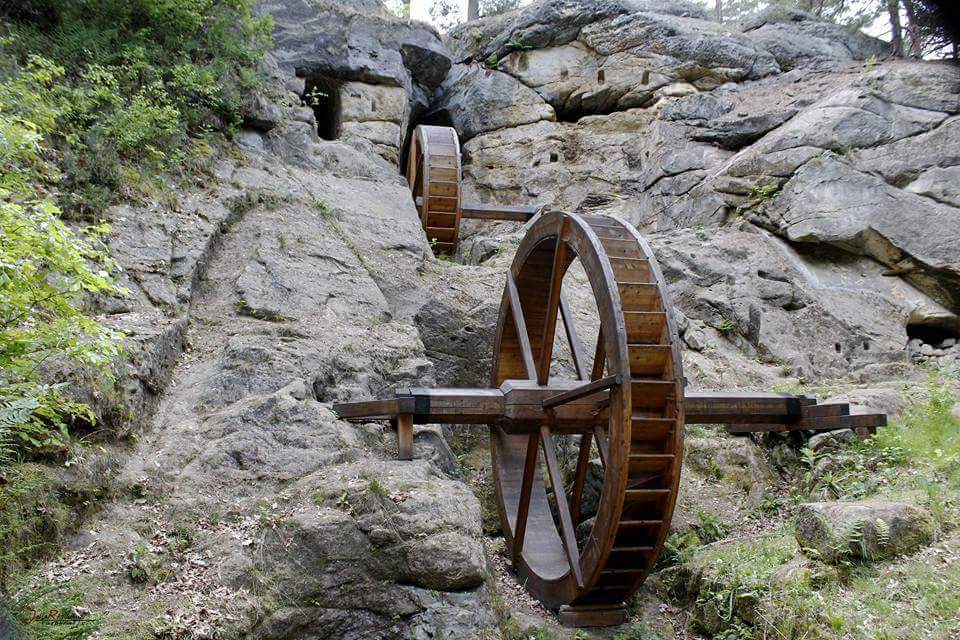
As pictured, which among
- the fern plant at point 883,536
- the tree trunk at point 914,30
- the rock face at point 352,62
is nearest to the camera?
the fern plant at point 883,536

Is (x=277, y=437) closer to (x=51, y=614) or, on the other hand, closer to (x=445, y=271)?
(x=51, y=614)

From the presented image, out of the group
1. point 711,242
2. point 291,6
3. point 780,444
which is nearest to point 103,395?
point 780,444

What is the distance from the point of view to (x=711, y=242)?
13109mm

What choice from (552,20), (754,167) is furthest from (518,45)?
(754,167)

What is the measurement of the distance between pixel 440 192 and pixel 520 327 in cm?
712

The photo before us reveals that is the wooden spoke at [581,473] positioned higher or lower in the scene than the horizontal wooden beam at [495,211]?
lower

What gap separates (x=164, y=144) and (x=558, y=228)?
6019 mm

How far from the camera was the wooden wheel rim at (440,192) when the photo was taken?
1480 centimetres

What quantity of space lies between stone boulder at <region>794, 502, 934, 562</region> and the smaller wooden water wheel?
32.6ft

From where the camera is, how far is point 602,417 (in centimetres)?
727

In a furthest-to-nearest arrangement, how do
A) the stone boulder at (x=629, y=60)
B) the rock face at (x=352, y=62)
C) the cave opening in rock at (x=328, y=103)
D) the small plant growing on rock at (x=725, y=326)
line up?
the stone boulder at (x=629, y=60)
the cave opening in rock at (x=328, y=103)
the rock face at (x=352, y=62)
the small plant growing on rock at (x=725, y=326)

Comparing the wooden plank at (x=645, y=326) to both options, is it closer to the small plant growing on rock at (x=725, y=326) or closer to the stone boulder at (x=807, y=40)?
the small plant growing on rock at (x=725, y=326)

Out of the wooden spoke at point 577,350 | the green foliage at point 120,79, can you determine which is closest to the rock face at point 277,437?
the green foliage at point 120,79

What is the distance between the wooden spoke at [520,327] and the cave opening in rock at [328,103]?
10.8m
